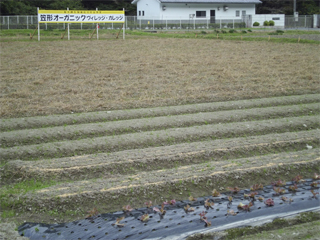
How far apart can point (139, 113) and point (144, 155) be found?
2.69m

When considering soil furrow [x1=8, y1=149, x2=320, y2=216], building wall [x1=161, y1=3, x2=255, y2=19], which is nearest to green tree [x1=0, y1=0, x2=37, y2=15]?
building wall [x1=161, y1=3, x2=255, y2=19]

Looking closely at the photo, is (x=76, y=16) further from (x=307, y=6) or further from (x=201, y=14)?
(x=307, y=6)

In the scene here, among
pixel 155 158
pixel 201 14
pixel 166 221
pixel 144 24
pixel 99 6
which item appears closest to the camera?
pixel 166 221

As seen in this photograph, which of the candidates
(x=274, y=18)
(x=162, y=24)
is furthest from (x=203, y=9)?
(x=274, y=18)

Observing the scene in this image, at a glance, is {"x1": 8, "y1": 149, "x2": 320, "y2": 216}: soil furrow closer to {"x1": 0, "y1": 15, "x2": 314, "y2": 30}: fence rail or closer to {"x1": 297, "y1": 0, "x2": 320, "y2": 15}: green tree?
{"x1": 0, "y1": 15, "x2": 314, "y2": 30}: fence rail

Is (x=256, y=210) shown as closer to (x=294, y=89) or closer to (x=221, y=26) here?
(x=294, y=89)

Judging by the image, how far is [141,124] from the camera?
824 centimetres

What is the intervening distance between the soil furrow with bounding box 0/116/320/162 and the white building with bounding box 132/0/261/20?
34.1 m

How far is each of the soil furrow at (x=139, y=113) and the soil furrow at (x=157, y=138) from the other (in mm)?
1373

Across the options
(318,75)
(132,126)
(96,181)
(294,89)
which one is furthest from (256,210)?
(318,75)

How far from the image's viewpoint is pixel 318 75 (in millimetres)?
13625

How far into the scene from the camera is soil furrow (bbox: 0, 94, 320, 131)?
8391 millimetres

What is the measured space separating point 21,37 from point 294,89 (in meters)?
21.2

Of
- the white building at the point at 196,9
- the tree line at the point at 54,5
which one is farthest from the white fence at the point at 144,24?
the tree line at the point at 54,5
